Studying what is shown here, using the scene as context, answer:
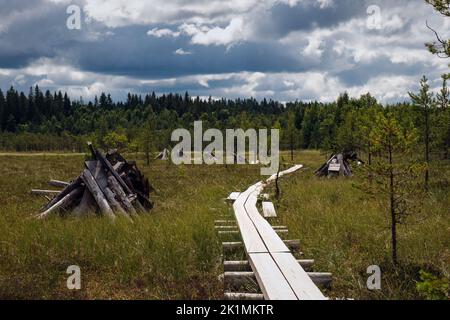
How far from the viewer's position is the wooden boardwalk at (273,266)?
16.1 ft

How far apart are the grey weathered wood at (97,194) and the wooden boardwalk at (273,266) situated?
3024mm

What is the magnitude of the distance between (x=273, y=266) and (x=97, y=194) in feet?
19.5

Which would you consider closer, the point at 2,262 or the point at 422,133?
the point at 2,262

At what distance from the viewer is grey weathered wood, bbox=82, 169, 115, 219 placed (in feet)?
32.3

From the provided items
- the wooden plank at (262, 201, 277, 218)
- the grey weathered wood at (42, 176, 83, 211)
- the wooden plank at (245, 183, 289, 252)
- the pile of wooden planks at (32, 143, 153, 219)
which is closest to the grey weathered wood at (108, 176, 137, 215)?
the pile of wooden planks at (32, 143, 153, 219)

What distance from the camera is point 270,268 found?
19.0 feet

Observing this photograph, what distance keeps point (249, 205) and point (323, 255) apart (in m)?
5.29

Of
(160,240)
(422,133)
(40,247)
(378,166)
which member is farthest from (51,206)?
(422,133)

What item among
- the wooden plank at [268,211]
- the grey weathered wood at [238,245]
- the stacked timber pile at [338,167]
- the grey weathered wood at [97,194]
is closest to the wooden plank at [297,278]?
the grey weathered wood at [238,245]

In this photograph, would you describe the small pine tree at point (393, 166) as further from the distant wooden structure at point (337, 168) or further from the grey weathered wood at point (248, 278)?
the distant wooden structure at point (337, 168)

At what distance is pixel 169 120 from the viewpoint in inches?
4250

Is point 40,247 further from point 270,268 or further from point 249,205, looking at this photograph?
point 249,205

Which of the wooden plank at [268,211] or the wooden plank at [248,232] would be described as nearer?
the wooden plank at [248,232]
